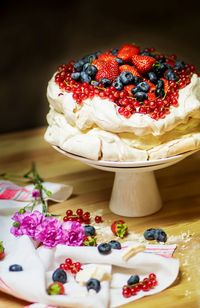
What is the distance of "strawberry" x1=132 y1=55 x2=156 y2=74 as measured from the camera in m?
1.54

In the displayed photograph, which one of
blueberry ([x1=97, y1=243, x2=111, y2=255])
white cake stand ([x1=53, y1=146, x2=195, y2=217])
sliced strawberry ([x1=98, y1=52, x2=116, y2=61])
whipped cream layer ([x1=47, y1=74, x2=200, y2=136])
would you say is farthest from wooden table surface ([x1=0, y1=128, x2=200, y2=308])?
sliced strawberry ([x1=98, y1=52, x2=116, y2=61])

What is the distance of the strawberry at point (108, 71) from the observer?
1514 millimetres

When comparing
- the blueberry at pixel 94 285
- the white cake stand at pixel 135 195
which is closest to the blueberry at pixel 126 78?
the white cake stand at pixel 135 195

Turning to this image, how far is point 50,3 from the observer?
2.22m

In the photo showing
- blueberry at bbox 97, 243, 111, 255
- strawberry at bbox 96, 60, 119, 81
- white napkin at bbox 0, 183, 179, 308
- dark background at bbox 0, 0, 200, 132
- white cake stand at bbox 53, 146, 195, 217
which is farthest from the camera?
dark background at bbox 0, 0, 200, 132

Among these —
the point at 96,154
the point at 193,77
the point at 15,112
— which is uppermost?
the point at 193,77

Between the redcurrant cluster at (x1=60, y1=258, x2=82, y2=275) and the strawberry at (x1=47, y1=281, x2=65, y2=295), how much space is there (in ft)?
0.22

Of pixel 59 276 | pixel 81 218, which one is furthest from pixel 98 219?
pixel 59 276

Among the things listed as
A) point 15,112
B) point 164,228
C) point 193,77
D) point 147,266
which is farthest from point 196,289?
point 15,112

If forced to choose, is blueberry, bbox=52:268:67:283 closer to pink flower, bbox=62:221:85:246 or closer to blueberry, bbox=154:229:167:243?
pink flower, bbox=62:221:85:246

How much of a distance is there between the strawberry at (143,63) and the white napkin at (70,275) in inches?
15.0

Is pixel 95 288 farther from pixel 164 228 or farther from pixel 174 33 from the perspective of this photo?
pixel 174 33

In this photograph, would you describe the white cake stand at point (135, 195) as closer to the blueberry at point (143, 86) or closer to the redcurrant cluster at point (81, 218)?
the redcurrant cluster at point (81, 218)

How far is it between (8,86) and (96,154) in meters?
0.90
